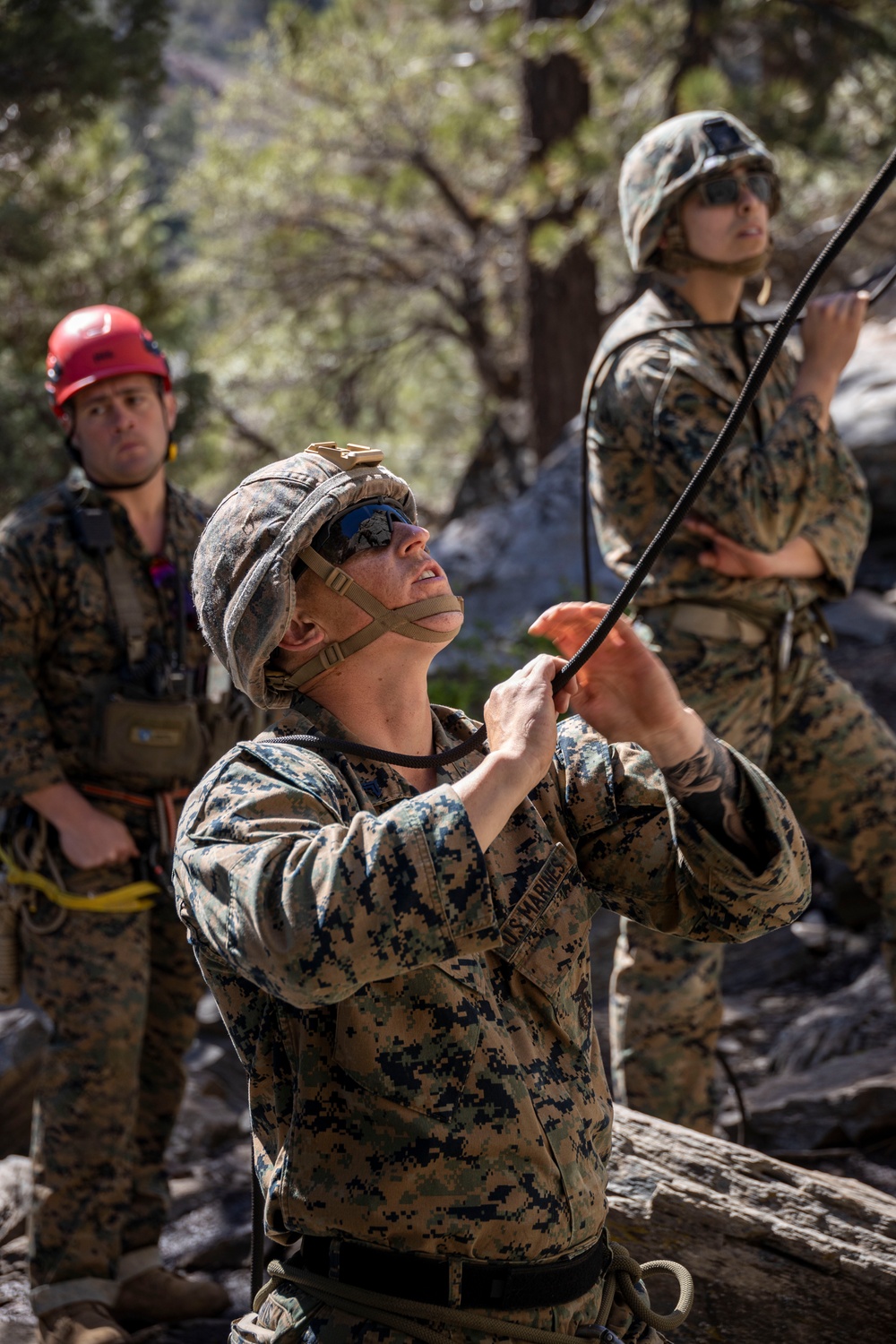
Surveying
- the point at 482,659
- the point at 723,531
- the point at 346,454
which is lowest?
the point at 482,659

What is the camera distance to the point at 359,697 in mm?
2332

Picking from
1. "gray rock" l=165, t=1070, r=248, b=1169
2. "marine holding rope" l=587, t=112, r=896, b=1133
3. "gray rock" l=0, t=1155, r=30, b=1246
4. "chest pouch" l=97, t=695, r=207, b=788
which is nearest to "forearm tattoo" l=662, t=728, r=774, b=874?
"marine holding rope" l=587, t=112, r=896, b=1133

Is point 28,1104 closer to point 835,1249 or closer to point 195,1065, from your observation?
point 195,1065

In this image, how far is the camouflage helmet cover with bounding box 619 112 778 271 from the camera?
13.4 ft

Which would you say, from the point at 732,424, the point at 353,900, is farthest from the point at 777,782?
the point at 353,900

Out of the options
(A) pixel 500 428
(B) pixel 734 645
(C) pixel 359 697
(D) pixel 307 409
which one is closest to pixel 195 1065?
(B) pixel 734 645

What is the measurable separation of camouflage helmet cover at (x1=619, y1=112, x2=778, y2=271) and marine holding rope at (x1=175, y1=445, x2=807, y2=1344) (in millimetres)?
2113

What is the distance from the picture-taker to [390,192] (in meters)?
15.1

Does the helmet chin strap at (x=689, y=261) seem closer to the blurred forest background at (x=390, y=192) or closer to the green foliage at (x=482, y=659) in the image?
the green foliage at (x=482, y=659)

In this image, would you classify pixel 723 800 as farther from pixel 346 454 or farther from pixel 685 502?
pixel 346 454

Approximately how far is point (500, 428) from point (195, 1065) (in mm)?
8476

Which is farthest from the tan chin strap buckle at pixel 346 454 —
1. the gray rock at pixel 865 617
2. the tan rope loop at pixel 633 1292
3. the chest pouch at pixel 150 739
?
the gray rock at pixel 865 617

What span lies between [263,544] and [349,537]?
0.45 feet

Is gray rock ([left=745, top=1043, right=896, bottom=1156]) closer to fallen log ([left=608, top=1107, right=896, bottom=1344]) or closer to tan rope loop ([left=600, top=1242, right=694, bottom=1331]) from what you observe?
fallen log ([left=608, top=1107, right=896, bottom=1344])
